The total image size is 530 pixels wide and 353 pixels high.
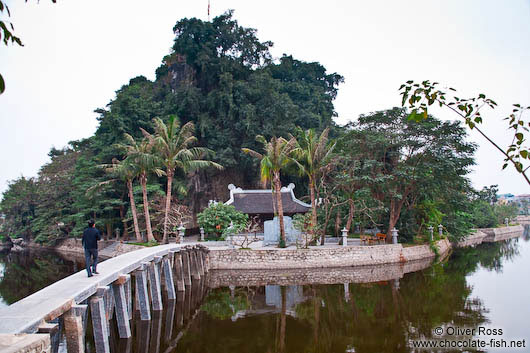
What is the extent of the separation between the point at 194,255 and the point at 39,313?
1267 cm

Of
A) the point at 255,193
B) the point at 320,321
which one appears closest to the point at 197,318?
the point at 320,321

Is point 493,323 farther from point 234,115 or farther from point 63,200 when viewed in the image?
point 63,200

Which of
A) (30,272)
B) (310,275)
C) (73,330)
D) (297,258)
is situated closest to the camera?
(73,330)

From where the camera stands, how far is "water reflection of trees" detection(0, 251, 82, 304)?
18323 millimetres

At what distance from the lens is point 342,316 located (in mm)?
12859

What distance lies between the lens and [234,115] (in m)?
35.4

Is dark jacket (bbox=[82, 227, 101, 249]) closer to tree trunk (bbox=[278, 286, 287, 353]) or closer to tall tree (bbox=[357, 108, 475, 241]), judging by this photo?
tree trunk (bbox=[278, 286, 287, 353])

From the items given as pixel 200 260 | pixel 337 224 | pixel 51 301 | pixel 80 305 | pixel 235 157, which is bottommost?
pixel 200 260

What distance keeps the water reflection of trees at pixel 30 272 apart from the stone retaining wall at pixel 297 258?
27.3ft

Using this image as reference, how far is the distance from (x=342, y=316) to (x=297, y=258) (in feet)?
26.0

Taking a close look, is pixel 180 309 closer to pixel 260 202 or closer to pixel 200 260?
pixel 200 260

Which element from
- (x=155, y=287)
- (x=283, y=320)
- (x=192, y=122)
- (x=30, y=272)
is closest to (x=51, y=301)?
(x=155, y=287)

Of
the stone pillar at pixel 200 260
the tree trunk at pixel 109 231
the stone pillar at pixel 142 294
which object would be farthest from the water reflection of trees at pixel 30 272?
the stone pillar at pixel 142 294

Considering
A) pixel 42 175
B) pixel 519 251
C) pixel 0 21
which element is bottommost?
pixel 519 251
